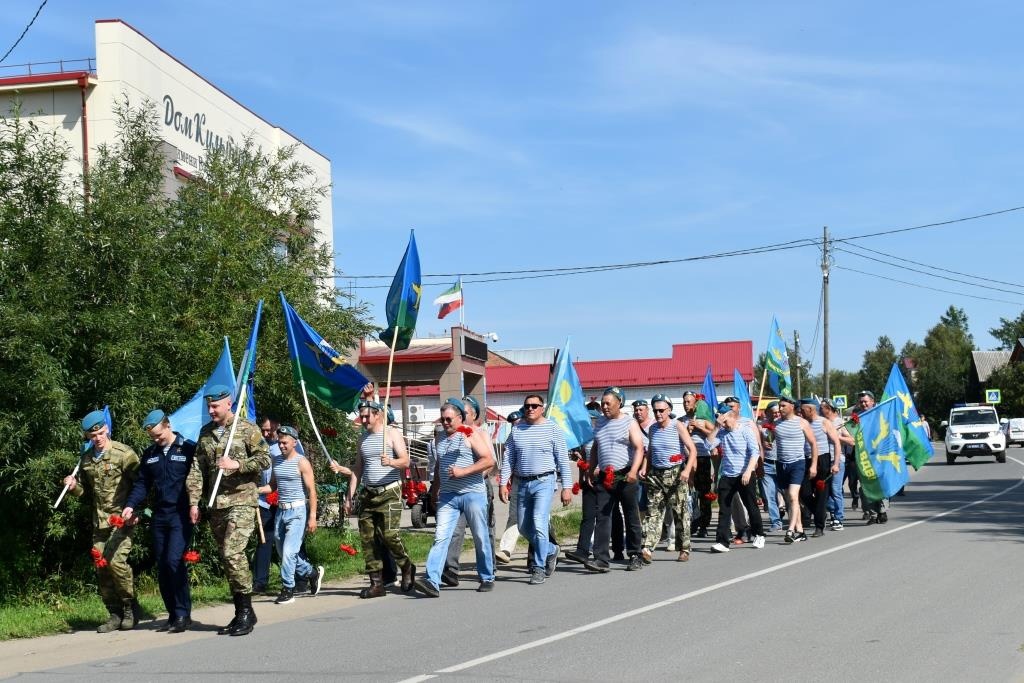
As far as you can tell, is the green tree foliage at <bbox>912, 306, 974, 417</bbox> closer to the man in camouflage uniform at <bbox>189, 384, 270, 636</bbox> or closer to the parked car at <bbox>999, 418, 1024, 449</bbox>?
the parked car at <bbox>999, 418, 1024, 449</bbox>

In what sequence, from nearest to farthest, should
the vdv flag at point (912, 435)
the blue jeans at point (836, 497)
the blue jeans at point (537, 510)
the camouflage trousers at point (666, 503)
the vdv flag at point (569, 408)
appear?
A: the blue jeans at point (537, 510) → the camouflage trousers at point (666, 503) → the vdv flag at point (569, 408) → the blue jeans at point (836, 497) → the vdv flag at point (912, 435)

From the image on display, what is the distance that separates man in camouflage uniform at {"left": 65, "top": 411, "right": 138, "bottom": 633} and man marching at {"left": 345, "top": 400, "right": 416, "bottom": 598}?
230 centimetres

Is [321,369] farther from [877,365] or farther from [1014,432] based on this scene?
[877,365]

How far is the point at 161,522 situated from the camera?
1019 cm

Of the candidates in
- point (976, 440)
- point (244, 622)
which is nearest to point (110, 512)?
point (244, 622)

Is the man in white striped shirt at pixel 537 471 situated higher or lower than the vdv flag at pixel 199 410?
lower

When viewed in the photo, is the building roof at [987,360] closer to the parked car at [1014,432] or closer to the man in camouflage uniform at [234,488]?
the parked car at [1014,432]

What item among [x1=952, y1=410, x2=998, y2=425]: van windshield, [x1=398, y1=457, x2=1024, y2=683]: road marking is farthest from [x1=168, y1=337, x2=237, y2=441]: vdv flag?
[x1=952, y1=410, x2=998, y2=425]: van windshield

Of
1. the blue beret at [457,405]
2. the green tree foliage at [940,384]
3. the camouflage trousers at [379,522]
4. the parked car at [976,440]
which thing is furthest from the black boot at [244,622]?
the green tree foliage at [940,384]

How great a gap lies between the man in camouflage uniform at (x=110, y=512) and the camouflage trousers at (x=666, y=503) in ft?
20.2

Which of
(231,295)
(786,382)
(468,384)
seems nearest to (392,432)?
(231,295)

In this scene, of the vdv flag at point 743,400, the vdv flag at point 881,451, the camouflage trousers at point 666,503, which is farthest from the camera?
the vdv flag at point 881,451

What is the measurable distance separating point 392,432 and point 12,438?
11.3ft

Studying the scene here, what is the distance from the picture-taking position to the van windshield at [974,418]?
4284cm
